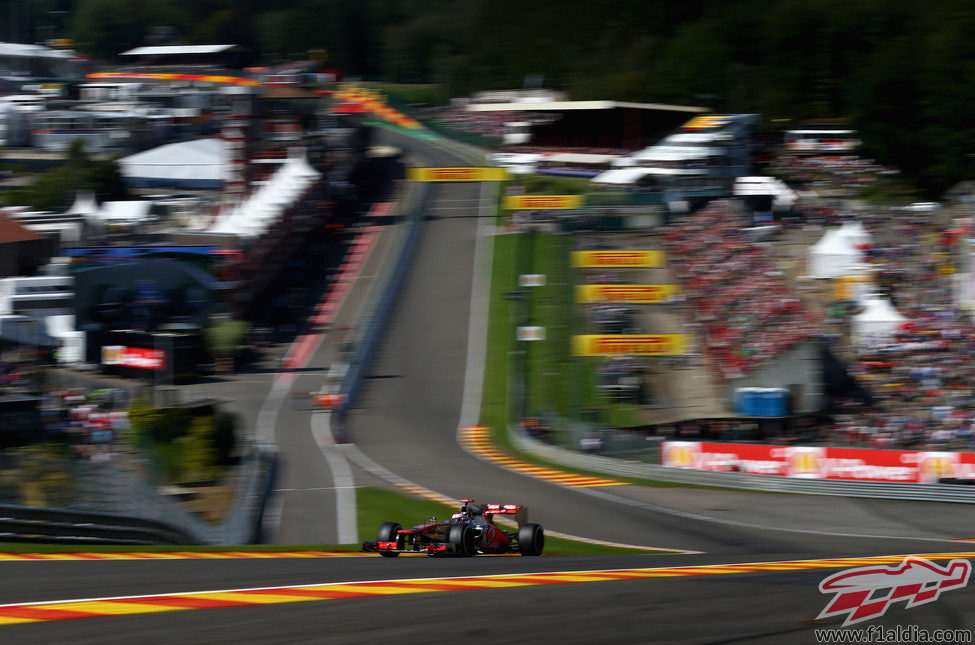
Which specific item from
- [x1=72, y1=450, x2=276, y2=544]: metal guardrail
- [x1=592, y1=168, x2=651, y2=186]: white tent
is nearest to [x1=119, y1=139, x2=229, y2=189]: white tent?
[x1=592, y1=168, x2=651, y2=186]: white tent

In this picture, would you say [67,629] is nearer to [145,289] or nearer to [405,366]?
[405,366]

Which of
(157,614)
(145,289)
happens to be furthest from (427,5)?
(157,614)

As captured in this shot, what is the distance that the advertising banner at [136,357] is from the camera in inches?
1182

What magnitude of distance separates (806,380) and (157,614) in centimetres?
1936

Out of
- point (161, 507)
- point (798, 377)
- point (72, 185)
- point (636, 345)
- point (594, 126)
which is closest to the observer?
point (161, 507)

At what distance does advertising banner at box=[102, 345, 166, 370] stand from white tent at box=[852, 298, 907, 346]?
1965 cm

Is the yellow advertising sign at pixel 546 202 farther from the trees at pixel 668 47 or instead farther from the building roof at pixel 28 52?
the building roof at pixel 28 52

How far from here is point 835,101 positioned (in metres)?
60.5

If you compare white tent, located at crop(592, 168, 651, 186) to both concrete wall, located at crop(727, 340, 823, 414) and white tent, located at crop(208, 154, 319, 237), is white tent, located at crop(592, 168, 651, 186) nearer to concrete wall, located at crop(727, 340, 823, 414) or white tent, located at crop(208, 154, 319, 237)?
white tent, located at crop(208, 154, 319, 237)

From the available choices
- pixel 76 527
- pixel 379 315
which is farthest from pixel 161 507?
pixel 379 315

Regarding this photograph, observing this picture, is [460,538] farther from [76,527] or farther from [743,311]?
[743,311]

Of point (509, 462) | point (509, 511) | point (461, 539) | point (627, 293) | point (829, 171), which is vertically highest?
point (829, 171)

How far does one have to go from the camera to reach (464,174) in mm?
48531

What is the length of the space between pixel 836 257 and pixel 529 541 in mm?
23458
